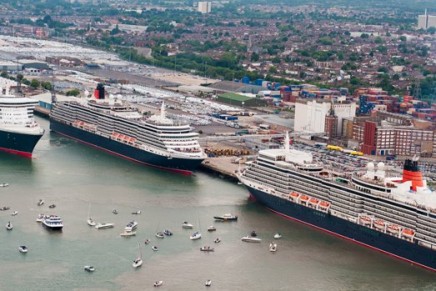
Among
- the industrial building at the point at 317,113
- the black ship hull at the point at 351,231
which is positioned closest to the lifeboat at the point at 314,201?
the black ship hull at the point at 351,231

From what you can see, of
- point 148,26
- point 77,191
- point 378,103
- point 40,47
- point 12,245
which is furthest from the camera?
point 148,26

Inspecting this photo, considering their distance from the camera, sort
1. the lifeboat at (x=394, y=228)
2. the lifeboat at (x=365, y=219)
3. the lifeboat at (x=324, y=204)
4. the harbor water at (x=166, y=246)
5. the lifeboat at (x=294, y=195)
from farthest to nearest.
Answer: the lifeboat at (x=294, y=195) → the lifeboat at (x=324, y=204) → the lifeboat at (x=365, y=219) → the lifeboat at (x=394, y=228) → the harbor water at (x=166, y=246)

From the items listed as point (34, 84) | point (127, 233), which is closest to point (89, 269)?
point (127, 233)

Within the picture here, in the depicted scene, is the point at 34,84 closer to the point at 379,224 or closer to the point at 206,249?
the point at 206,249

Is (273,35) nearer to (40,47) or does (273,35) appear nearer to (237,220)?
(40,47)

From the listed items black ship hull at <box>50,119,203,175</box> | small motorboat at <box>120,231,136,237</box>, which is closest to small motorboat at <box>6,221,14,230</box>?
small motorboat at <box>120,231,136,237</box>

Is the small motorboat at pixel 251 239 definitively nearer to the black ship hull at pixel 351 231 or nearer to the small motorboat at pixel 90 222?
the black ship hull at pixel 351 231

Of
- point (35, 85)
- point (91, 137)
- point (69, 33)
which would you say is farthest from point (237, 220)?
point (69, 33)
